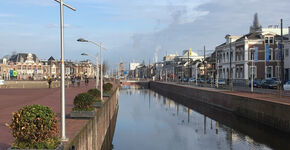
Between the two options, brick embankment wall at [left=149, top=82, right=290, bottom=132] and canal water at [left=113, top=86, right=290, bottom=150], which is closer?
canal water at [left=113, top=86, right=290, bottom=150]

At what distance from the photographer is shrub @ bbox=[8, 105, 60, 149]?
9211 millimetres

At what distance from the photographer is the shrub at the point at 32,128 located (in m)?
9.21

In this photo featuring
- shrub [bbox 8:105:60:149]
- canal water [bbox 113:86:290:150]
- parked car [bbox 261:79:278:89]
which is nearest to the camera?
shrub [bbox 8:105:60:149]

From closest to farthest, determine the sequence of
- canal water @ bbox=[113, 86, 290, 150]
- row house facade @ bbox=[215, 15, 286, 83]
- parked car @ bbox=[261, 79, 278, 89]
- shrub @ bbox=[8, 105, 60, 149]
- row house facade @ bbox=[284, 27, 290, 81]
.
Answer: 1. shrub @ bbox=[8, 105, 60, 149]
2. canal water @ bbox=[113, 86, 290, 150]
3. parked car @ bbox=[261, 79, 278, 89]
4. row house facade @ bbox=[284, 27, 290, 81]
5. row house facade @ bbox=[215, 15, 286, 83]

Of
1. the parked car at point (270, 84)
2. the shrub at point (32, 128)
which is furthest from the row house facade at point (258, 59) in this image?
the shrub at point (32, 128)

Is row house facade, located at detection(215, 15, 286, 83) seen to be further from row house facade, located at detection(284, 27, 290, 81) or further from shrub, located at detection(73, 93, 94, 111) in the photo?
shrub, located at detection(73, 93, 94, 111)

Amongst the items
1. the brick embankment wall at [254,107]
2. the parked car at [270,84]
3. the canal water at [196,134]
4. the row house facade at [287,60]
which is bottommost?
the canal water at [196,134]

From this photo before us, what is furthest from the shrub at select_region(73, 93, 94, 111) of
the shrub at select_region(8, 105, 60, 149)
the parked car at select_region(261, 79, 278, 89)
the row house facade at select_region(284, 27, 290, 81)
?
the row house facade at select_region(284, 27, 290, 81)

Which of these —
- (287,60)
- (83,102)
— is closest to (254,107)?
(83,102)

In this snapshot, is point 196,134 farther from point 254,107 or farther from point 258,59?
point 258,59

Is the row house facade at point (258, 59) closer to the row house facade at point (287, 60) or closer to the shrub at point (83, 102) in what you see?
the row house facade at point (287, 60)

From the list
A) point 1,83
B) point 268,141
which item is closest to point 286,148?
point 268,141

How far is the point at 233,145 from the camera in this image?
2339cm

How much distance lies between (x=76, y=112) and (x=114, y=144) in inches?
294
